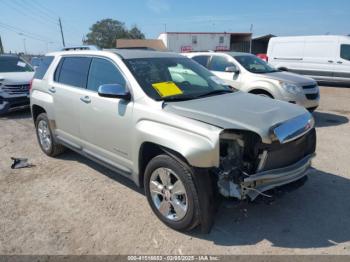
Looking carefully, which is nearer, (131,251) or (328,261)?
(328,261)

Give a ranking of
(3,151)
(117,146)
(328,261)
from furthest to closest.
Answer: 1. (3,151)
2. (117,146)
3. (328,261)

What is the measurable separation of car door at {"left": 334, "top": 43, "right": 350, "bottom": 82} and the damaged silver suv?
12081 millimetres

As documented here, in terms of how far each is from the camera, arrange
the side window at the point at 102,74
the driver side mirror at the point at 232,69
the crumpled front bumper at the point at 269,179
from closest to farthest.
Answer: the crumpled front bumper at the point at 269,179
the side window at the point at 102,74
the driver side mirror at the point at 232,69

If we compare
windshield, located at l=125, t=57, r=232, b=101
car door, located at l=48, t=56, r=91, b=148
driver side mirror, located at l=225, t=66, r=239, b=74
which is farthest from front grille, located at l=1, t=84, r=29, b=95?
windshield, located at l=125, t=57, r=232, b=101

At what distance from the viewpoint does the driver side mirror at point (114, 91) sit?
3555 mm

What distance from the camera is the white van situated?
14.2m

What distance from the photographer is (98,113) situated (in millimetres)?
4035

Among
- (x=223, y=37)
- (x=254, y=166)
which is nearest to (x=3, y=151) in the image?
(x=254, y=166)

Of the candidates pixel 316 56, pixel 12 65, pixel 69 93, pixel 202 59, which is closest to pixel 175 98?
pixel 69 93

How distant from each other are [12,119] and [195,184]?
7.85m

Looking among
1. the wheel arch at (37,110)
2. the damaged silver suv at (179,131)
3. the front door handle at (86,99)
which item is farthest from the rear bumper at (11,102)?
the front door handle at (86,99)

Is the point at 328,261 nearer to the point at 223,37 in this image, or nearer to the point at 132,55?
the point at 132,55

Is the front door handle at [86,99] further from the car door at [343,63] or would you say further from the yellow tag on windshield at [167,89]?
the car door at [343,63]

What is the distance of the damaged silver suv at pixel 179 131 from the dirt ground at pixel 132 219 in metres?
0.30
